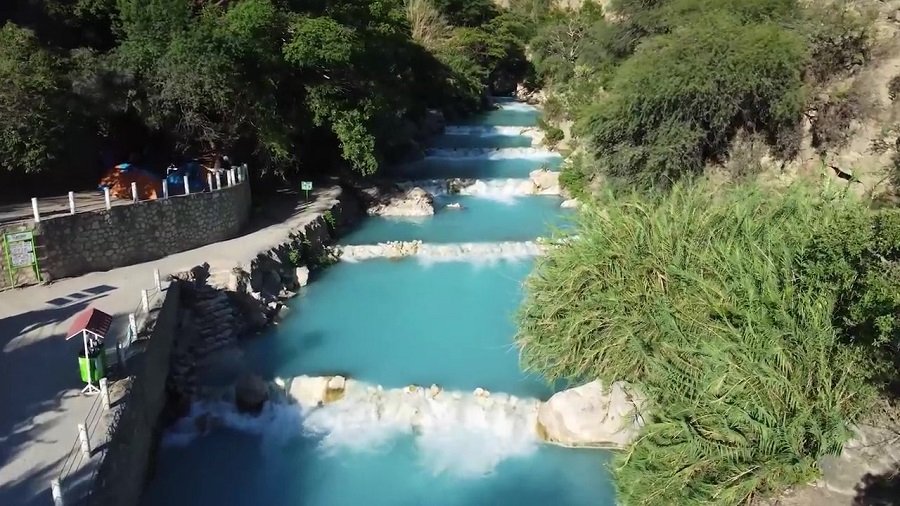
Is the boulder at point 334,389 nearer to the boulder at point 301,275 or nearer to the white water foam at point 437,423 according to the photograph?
the white water foam at point 437,423

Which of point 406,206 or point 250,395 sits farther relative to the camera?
point 406,206

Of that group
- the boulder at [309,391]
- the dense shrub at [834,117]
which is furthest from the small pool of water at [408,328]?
the dense shrub at [834,117]

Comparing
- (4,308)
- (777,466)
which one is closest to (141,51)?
(4,308)

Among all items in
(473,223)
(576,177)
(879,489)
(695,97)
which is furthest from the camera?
(576,177)

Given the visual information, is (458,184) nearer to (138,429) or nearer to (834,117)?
(834,117)

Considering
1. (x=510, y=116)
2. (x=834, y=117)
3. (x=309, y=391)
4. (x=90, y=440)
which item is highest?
(x=834, y=117)

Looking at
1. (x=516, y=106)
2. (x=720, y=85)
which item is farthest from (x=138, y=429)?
(x=516, y=106)

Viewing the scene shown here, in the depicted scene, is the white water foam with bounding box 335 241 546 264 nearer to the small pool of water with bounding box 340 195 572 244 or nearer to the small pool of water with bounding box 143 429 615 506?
the small pool of water with bounding box 340 195 572 244

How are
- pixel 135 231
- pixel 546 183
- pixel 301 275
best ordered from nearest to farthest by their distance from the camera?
1. pixel 135 231
2. pixel 301 275
3. pixel 546 183

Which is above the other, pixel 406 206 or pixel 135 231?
pixel 135 231
